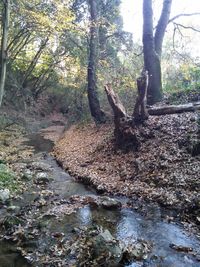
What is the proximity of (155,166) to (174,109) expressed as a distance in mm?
3677

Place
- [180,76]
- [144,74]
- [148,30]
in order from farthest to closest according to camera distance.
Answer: [180,76], [148,30], [144,74]

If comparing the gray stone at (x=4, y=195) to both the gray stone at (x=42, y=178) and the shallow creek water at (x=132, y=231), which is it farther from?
the gray stone at (x=42, y=178)

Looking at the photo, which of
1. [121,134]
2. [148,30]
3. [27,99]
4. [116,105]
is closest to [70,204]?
[121,134]

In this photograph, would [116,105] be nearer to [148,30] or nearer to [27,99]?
[148,30]

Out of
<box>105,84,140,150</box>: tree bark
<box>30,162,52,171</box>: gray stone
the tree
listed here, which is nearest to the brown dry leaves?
<box>105,84,140,150</box>: tree bark

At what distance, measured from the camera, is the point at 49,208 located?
750 cm

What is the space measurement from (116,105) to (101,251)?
274 inches

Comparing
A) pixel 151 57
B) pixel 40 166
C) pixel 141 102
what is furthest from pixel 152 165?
pixel 151 57

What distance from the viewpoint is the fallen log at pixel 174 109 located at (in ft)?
38.2

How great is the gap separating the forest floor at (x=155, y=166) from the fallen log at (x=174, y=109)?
0.44m

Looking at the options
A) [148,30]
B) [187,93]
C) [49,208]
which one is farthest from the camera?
[148,30]

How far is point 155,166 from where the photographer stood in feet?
29.7

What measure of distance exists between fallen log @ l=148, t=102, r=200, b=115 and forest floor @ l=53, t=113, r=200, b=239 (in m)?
0.44

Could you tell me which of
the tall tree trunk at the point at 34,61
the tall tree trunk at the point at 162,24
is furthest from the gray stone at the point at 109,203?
the tall tree trunk at the point at 34,61
